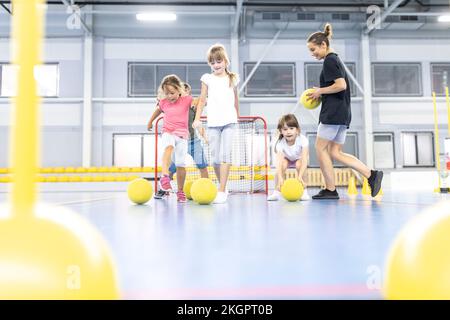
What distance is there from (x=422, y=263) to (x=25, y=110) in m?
0.67

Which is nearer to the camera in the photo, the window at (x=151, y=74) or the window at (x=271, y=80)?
the window at (x=151, y=74)

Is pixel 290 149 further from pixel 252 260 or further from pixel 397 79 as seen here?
pixel 397 79

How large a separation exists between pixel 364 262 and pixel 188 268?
1.40 ft

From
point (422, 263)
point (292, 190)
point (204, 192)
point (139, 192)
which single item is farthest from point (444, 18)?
point (422, 263)

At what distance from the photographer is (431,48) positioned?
11.3 meters

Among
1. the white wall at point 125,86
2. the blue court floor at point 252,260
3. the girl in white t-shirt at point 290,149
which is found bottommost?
the blue court floor at point 252,260

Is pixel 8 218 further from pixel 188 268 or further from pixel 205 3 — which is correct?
pixel 205 3

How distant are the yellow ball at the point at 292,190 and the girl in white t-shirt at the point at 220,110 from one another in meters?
0.56

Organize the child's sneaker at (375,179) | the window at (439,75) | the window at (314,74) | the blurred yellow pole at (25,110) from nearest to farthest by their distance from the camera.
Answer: the blurred yellow pole at (25,110) < the child's sneaker at (375,179) < the window at (314,74) < the window at (439,75)

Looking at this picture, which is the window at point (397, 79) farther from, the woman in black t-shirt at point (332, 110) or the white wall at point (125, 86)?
the woman in black t-shirt at point (332, 110)

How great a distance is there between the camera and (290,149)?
3.63m

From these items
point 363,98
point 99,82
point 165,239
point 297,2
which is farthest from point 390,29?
point 165,239

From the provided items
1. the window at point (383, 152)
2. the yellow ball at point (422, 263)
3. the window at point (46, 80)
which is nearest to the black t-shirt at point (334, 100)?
the yellow ball at point (422, 263)

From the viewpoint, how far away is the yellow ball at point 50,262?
0.55 metres
